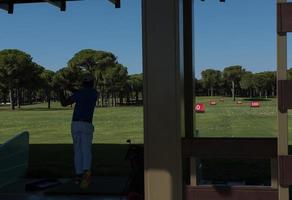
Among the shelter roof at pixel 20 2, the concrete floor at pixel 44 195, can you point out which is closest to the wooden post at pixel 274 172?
the concrete floor at pixel 44 195

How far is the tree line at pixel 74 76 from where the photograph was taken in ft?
285

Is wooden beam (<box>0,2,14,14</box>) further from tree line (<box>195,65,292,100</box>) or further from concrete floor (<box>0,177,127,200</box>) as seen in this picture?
tree line (<box>195,65,292,100</box>)

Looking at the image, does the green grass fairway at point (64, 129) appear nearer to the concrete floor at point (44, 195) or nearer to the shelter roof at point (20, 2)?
the shelter roof at point (20, 2)

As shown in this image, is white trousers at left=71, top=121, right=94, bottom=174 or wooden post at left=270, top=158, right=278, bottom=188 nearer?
wooden post at left=270, top=158, right=278, bottom=188

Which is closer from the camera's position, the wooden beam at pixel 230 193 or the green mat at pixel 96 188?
the wooden beam at pixel 230 193

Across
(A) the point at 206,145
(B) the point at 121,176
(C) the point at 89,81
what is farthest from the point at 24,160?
(A) the point at 206,145

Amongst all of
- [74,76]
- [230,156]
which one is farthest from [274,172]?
[74,76]

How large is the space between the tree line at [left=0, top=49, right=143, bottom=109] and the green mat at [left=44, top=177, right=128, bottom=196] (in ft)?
236

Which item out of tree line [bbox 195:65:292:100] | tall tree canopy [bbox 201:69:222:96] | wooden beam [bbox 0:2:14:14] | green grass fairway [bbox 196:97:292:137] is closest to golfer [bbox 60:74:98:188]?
green grass fairway [bbox 196:97:292:137]

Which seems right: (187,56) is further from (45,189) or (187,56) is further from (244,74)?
(244,74)

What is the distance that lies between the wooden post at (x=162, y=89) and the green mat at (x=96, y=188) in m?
3.14

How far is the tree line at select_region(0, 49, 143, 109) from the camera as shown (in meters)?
86.8

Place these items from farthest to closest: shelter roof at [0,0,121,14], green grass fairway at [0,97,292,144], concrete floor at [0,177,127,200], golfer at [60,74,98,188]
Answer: green grass fairway at [0,97,292,144]
shelter roof at [0,0,121,14]
golfer at [60,74,98,188]
concrete floor at [0,177,127,200]

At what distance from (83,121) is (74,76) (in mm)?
82453
